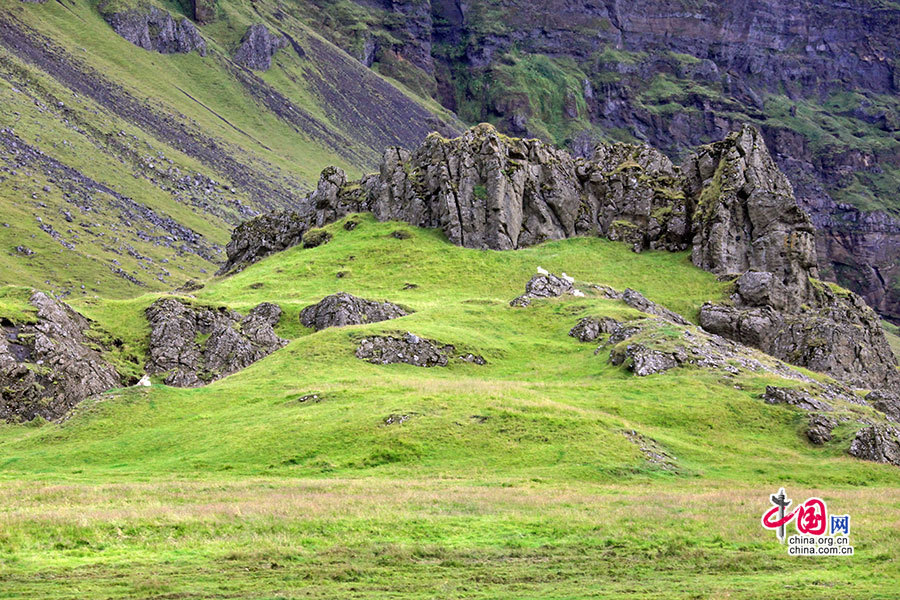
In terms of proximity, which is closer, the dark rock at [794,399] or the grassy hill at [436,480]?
the grassy hill at [436,480]

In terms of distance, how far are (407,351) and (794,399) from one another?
91.4 feet

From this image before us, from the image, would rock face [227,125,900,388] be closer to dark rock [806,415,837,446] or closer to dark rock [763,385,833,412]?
dark rock [763,385,833,412]

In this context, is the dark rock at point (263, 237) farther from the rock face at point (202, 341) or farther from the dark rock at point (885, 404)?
the dark rock at point (885, 404)

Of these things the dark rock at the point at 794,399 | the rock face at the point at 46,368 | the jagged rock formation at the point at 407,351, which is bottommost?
the rock face at the point at 46,368

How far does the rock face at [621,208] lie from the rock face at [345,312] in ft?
45.0

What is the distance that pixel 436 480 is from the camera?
123 feet

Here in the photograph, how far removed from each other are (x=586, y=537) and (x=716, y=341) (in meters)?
40.8

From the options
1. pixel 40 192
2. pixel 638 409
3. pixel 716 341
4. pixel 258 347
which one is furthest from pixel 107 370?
pixel 40 192

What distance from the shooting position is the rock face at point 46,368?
58344 millimetres

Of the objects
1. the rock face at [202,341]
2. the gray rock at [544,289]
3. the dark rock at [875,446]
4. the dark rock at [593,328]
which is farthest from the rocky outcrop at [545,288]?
the dark rock at [875,446]

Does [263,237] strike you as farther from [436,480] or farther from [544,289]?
[436,480]

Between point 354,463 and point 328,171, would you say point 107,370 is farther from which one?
point 328,171

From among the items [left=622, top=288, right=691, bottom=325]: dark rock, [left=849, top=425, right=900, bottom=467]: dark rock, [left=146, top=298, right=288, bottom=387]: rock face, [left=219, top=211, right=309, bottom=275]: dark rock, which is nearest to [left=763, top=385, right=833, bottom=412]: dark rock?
[left=849, top=425, right=900, bottom=467]: dark rock

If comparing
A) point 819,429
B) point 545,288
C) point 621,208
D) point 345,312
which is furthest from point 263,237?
point 819,429
